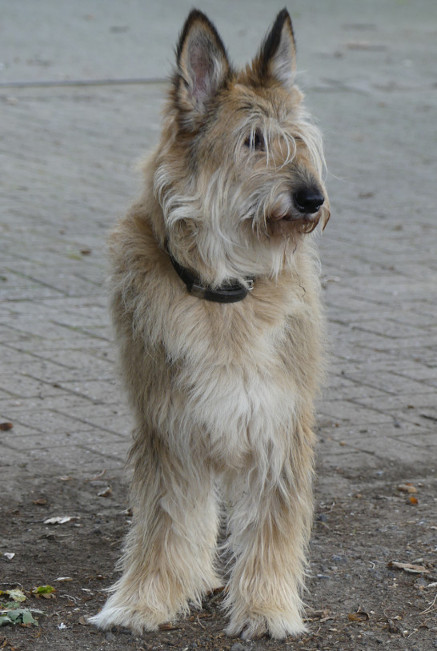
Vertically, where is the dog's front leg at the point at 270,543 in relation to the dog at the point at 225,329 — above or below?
below

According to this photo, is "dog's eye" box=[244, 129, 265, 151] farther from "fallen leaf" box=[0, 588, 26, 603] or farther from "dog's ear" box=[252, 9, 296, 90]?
"fallen leaf" box=[0, 588, 26, 603]

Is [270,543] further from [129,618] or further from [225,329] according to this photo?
[225,329]

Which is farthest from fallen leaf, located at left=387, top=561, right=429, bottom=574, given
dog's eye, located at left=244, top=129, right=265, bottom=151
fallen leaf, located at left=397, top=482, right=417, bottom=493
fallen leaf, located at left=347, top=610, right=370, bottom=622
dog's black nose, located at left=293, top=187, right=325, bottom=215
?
dog's eye, located at left=244, top=129, right=265, bottom=151

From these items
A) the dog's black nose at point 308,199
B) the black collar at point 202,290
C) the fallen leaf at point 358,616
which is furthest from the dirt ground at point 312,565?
the dog's black nose at point 308,199

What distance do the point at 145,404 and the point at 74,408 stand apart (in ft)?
6.25

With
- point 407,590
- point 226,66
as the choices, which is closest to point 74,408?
point 407,590

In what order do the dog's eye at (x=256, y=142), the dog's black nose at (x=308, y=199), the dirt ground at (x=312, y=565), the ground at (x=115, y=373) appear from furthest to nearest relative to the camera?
the ground at (x=115, y=373) → the dirt ground at (x=312, y=565) → the dog's eye at (x=256, y=142) → the dog's black nose at (x=308, y=199)

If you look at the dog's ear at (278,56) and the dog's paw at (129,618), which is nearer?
the dog's ear at (278,56)

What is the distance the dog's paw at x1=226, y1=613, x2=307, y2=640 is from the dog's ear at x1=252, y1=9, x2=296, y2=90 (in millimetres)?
1901

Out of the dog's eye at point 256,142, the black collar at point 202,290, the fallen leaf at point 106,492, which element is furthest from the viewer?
the fallen leaf at point 106,492

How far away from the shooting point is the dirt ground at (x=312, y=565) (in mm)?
3637

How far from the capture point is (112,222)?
844cm

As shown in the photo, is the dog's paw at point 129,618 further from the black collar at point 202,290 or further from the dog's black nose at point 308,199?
the dog's black nose at point 308,199

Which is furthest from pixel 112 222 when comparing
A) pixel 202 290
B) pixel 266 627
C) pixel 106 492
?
pixel 266 627
